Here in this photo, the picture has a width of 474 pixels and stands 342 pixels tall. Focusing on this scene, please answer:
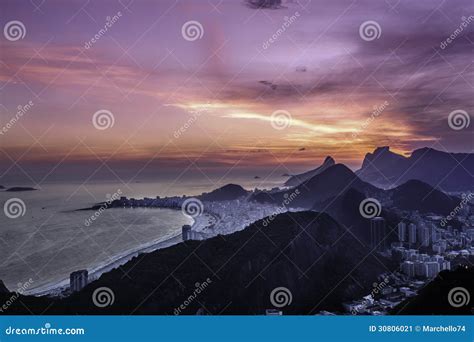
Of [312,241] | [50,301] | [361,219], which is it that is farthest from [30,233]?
[361,219]

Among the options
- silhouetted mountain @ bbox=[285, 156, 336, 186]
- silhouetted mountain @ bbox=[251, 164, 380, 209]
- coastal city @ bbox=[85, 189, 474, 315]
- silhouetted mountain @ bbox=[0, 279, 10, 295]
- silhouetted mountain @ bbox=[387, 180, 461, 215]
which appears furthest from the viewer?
silhouetted mountain @ bbox=[387, 180, 461, 215]

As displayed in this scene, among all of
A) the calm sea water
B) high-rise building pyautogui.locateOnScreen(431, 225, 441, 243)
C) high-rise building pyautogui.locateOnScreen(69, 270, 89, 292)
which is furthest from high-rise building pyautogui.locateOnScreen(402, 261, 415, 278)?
high-rise building pyautogui.locateOnScreen(69, 270, 89, 292)

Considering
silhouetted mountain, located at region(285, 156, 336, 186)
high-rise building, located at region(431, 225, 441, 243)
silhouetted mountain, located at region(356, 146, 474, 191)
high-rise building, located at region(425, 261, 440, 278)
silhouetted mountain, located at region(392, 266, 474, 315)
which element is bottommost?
silhouetted mountain, located at region(392, 266, 474, 315)

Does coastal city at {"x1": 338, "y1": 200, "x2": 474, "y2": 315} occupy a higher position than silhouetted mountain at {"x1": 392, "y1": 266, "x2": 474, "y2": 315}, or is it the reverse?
coastal city at {"x1": 338, "y1": 200, "x2": 474, "y2": 315}

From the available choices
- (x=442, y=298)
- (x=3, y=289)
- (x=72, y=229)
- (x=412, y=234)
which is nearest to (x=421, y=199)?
(x=412, y=234)

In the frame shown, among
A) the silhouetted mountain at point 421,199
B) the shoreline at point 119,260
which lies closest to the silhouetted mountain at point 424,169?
the silhouetted mountain at point 421,199

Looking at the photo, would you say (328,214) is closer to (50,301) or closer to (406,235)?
(406,235)

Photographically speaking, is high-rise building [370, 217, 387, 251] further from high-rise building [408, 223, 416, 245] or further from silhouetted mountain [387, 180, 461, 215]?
silhouetted mountain [387, 180, 461, 215]

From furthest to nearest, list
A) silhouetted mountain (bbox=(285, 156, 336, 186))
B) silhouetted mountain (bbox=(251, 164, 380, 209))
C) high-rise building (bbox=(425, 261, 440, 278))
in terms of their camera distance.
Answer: silhouetted mountain (bbox=(251, 164, 380, 209)) < silhouetted mountain (bbox=(285, 156, 336, 186)) < high-rise building (bbox=(425, 261, 440, 278))
